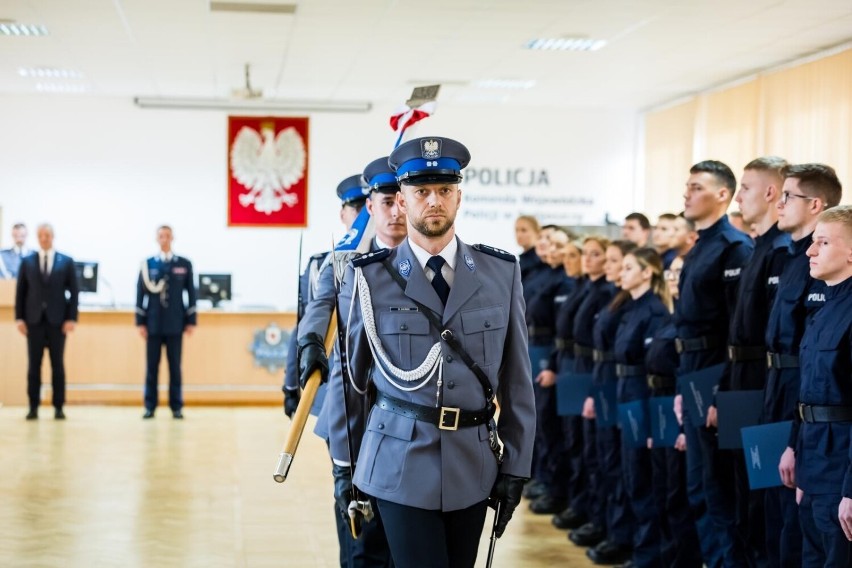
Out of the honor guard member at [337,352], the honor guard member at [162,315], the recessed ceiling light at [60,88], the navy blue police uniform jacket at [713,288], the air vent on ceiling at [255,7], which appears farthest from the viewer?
the recessed ceiling light at [60,88]

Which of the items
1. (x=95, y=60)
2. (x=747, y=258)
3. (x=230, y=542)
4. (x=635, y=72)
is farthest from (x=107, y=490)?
(x=635, y=72)

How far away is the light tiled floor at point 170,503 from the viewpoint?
5.57m

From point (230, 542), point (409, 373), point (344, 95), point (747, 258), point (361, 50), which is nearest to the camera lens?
point (409, 373)

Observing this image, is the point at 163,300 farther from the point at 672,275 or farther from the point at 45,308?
the point at 672,275

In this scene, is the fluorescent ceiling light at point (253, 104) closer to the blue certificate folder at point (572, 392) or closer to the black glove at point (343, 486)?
the blue certificate folder at point (572, 392)

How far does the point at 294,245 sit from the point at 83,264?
3465mm

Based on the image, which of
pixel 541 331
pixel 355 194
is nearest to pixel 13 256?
pixel 541 331

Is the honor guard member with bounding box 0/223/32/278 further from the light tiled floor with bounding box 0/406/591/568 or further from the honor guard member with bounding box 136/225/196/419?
the light tiled floor with bounding box 0/406/591/568

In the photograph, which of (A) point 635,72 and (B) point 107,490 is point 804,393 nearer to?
(B) point 107,490

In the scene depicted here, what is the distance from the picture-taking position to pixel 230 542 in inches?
230

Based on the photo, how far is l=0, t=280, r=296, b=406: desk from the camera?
1169cm

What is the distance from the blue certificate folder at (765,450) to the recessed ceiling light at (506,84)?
946 centimetres

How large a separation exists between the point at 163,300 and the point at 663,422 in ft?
23.3

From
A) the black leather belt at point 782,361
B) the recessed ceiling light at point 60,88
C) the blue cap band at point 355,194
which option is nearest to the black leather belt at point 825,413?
the black leather belt at point 782,361
